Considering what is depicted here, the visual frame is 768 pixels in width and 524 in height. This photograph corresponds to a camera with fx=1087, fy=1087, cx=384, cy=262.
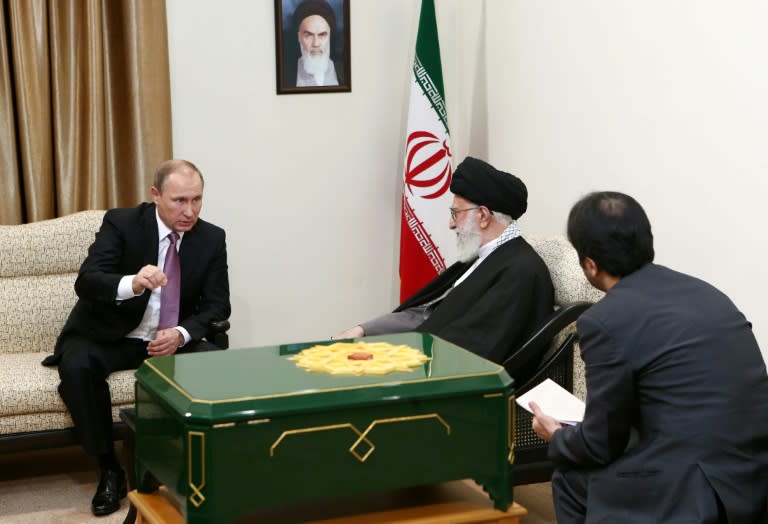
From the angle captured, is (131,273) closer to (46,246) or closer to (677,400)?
(46,246)

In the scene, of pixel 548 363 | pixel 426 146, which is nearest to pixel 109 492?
pixel 548 363

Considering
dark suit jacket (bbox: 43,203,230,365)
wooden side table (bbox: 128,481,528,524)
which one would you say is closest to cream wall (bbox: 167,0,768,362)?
dark suit jacket (bbox: 43,203,230,365)

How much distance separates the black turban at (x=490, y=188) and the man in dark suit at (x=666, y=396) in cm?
143

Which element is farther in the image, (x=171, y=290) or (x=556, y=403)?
(x=171, y=290)

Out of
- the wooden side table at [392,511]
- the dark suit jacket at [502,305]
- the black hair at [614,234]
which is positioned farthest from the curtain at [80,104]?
the black hair at [614,234]

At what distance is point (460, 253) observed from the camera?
4254 millimetres

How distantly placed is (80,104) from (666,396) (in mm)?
3429

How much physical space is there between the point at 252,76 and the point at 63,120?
0.98 metres

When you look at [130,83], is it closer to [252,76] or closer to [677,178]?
[252,76]

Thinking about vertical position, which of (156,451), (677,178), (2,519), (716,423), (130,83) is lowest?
(2,519)

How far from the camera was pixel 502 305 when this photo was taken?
392 centimetres

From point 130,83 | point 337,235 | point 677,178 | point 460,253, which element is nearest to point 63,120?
point 130,83

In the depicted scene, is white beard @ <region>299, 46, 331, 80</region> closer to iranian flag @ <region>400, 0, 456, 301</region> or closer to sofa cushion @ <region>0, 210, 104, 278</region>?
iranian flag @ <region>400, 0, 456, 301</region>

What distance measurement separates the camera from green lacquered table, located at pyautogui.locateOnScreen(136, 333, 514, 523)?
2762 mm
